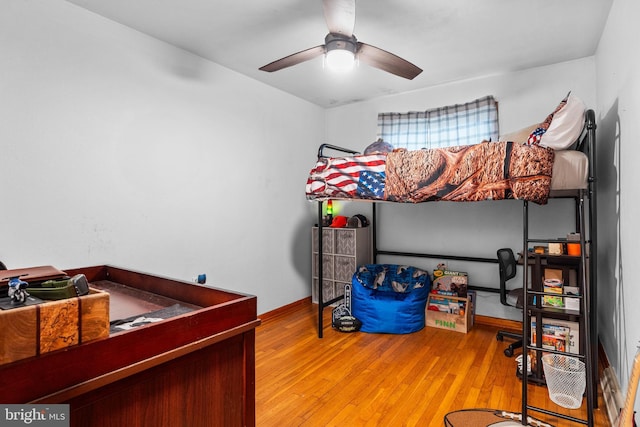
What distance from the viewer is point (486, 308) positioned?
3.58 metres

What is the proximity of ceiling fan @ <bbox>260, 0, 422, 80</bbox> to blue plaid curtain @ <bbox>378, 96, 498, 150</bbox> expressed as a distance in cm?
142

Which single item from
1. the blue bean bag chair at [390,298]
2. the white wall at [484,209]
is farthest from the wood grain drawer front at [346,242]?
the white wall at [484,209]

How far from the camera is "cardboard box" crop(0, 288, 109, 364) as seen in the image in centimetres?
78

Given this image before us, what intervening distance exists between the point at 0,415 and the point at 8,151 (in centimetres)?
180

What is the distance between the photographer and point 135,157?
2.60 metres

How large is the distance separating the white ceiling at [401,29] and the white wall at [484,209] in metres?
0.17

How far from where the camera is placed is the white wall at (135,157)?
2057 millimetres

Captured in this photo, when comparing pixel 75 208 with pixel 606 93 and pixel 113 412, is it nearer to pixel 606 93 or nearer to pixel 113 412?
pixel 113 412

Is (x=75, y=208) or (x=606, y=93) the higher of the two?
(x=606, y=93)

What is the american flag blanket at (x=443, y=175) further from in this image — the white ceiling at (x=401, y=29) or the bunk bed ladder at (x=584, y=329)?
the white ceiling at (x=401, y=29)

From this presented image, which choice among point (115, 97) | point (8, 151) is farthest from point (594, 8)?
point (8, 151)

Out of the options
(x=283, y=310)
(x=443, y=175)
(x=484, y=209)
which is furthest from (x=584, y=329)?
(x=283, y=310)

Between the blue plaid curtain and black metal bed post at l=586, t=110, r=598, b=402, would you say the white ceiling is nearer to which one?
the blue plaid curtain

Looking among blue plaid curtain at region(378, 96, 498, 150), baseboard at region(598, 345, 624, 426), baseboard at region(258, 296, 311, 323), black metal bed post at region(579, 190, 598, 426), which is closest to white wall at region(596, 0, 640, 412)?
baseboard at region(598, 345, 624, 426)
